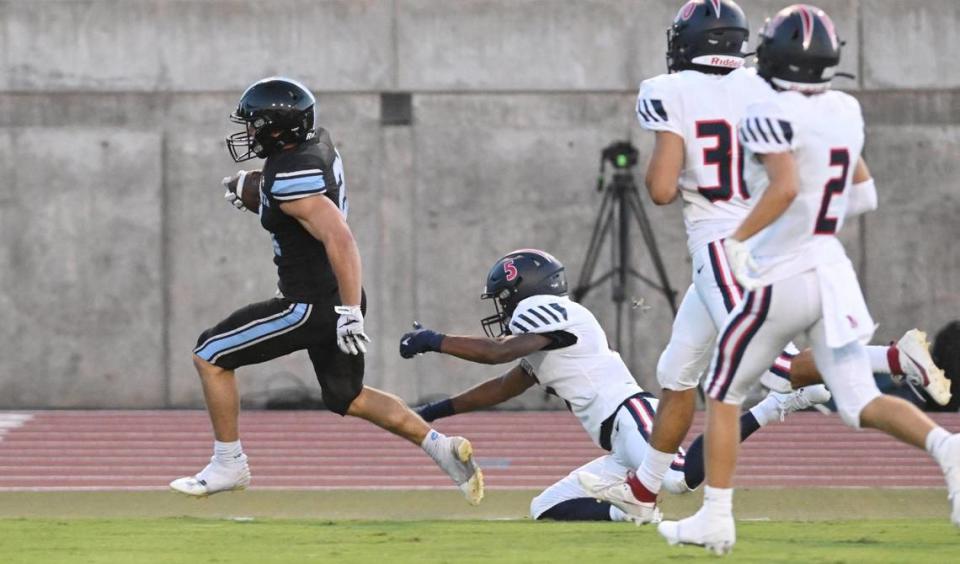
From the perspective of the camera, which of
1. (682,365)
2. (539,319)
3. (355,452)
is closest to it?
(682,365)

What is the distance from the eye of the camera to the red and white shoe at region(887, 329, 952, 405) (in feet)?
18.9

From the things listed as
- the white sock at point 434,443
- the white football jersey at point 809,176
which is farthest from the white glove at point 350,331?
the white football jersey at point 809,176

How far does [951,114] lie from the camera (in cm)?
1246

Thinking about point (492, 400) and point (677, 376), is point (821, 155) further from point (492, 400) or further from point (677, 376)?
point (492, 400)

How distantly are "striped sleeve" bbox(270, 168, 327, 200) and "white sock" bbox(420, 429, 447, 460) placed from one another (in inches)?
45.2

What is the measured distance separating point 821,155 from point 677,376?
51.3 inches

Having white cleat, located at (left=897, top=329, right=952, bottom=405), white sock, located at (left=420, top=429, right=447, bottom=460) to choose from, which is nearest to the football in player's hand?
white sock, located at (left=420, top=429, right=447, bottom=460)

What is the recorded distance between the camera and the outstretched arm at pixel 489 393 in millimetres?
6688

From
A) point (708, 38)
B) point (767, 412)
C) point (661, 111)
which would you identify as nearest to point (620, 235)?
point (767, 412)

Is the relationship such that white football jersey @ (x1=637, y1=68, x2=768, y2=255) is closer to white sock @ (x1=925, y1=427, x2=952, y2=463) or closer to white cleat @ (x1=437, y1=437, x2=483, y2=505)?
white sock @ (x1=925, y1=427, x2=952, y2=463)

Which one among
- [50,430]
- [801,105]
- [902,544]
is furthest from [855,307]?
[50,430]

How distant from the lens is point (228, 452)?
6605 mm

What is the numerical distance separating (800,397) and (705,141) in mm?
1485

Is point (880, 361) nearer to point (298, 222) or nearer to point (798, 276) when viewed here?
point (798, 276)
